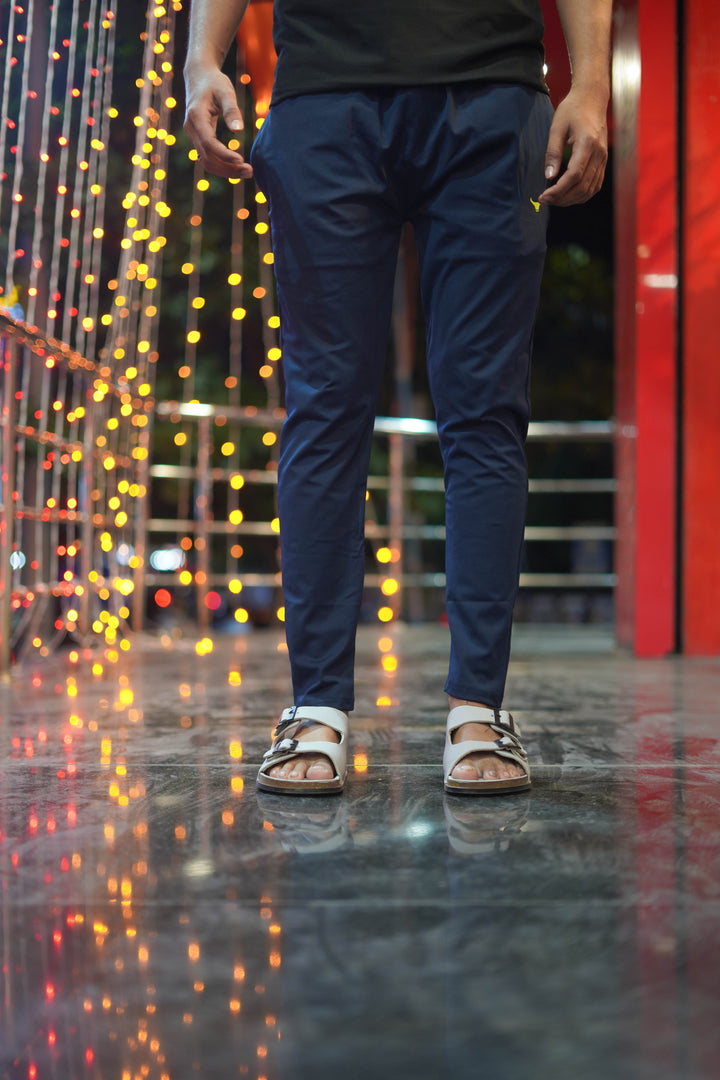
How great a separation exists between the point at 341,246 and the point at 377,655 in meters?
1.70

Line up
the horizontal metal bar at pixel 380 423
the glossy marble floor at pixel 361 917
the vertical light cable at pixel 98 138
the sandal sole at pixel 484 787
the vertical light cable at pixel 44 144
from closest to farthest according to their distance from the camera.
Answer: the glossy marble floor at pixel 361 917
the sandal sole at pixel 484 787
the vertical light cable at pixel 44 144
the vertical light cable at pixel 98 138
the horizontal metal bar at pixel 380 423

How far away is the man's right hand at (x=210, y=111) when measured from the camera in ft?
3.35

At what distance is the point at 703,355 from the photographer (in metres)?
2.60

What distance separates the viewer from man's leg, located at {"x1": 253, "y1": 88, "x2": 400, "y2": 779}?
981mm

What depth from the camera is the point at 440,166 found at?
99 centimetres

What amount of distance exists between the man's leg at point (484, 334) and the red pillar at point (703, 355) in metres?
1.72

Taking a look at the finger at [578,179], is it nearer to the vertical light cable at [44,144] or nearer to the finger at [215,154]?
the finger at [215,154]

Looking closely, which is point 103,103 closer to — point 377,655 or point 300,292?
point 377,655

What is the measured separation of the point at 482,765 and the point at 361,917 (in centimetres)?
36

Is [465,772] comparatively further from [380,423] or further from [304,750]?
[380,423]

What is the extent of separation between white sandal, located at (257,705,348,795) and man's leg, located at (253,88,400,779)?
0.02 metres

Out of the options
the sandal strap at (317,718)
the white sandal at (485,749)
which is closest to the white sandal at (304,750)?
the sandal strap at (317,718)

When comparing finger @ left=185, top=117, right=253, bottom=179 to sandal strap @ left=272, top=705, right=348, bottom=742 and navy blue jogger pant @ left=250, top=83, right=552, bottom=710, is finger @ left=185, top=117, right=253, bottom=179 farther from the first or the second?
sandal strap @ left=272, top=705, right=348, bottom=742

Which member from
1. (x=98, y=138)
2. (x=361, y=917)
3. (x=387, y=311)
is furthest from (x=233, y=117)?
(x=98, y=138)
